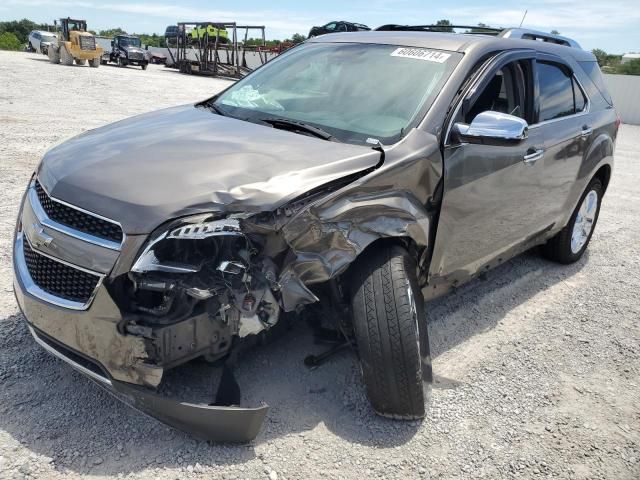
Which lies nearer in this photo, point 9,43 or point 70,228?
point 70,228

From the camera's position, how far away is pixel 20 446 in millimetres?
2496

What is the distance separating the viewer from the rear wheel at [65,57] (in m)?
29.0

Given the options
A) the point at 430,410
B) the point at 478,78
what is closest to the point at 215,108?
the point at 478,78

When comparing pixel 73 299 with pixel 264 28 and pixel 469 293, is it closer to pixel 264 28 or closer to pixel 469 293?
pixel 469 293

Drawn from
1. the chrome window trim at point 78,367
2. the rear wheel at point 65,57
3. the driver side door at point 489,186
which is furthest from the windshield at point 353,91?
the rear wheel at point 65,57

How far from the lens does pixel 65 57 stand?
29.2 metres

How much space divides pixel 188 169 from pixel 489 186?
193cm

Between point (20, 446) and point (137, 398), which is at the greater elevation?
point (137, 398)

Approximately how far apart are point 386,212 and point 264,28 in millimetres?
30005

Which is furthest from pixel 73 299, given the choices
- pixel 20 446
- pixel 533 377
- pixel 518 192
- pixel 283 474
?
pixel 518 192

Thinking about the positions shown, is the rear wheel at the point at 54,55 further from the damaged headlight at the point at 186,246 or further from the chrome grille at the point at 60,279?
the damaged headlight at the point at 186,246

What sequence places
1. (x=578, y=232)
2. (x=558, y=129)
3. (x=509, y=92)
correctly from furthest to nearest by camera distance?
(x=578, y=232) < (x=558, y=129) < (x=509, y=92)

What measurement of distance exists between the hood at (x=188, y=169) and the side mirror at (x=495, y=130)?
24.9 inches

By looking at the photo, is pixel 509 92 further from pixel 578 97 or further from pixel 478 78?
pixel 578 97
